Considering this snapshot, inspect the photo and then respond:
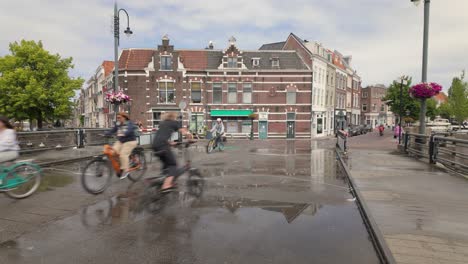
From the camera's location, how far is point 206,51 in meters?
36.6

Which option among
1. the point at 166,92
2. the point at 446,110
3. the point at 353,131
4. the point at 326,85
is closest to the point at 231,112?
the point at 166,92

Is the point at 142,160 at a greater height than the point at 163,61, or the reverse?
the point at 163,61

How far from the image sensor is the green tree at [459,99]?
44.5 meters

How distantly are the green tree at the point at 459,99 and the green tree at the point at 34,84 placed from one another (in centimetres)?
4949

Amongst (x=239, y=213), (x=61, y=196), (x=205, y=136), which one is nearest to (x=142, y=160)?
(x=61, y=196)

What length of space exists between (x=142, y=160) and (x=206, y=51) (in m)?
30.1

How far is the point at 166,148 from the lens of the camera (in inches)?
244

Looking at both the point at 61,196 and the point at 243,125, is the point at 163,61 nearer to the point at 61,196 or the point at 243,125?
the point at 243,125

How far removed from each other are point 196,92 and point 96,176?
29.3m

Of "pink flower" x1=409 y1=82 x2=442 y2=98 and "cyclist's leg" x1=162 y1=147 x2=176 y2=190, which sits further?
"pink flower" x1=409 y1=82 x2=442 y2=98

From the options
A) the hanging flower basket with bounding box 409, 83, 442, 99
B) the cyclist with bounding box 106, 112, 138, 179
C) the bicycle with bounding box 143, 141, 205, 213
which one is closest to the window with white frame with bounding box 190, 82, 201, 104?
the hanging flower basket with bounding box 409, 83, 442, 99

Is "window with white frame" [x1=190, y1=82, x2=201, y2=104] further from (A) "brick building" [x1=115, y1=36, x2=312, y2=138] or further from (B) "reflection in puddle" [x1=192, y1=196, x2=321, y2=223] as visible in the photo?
(B) "reflection in puddle" [x1=192, y1=196, x2=321, y2=223]

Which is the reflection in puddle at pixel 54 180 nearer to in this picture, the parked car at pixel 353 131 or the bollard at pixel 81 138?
the bollard at pixel 81 138

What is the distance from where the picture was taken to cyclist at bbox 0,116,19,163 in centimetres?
608
